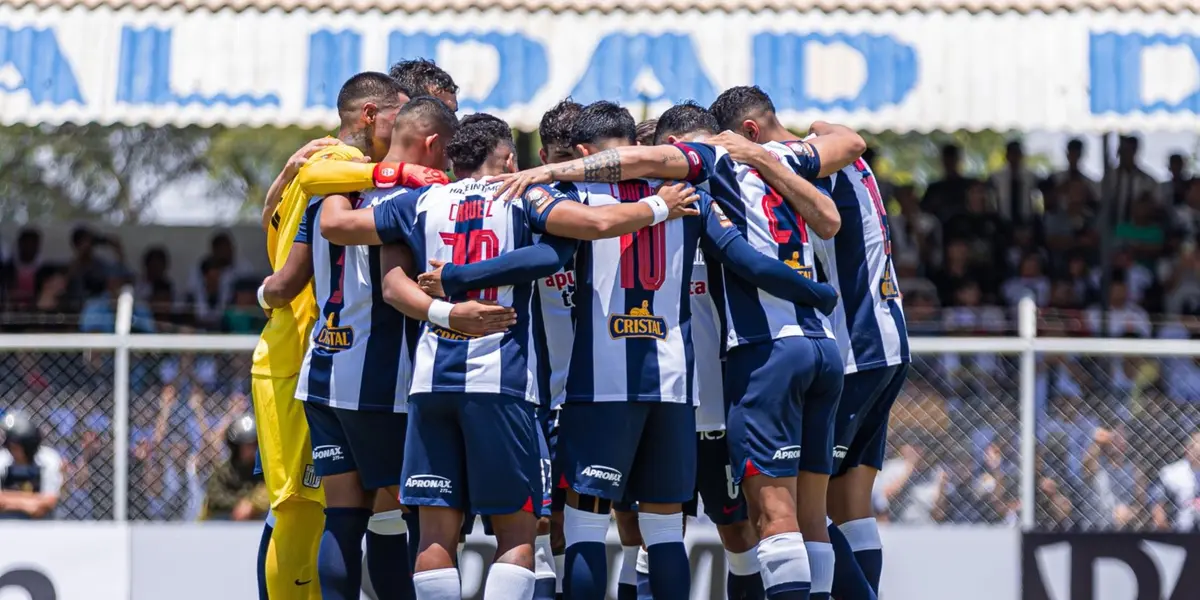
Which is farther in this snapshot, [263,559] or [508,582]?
[263,559]

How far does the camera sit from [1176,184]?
492 inches

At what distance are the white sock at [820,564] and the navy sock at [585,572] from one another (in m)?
0.75

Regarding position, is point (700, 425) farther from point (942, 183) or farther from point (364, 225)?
point (942, 183)

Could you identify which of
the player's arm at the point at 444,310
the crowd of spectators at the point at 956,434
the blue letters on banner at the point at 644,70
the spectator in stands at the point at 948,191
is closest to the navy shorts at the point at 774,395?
the player's arm at the point at 444,310

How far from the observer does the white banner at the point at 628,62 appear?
10.5 m

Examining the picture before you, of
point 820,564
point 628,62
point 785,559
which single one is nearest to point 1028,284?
point 628,62

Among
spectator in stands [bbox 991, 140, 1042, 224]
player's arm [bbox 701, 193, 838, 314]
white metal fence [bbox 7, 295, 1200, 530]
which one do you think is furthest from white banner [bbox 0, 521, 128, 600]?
spectator in stands [bbox 991, 140, 1042, 224]

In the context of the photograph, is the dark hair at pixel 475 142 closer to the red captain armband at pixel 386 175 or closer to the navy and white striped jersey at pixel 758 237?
the red captain armband at pixel 386 175

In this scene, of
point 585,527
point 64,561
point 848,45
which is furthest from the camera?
point 848,45

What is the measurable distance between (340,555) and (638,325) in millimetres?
1370

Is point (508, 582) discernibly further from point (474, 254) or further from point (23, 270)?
point (23, 270)

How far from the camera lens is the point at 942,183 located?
12.7 metres

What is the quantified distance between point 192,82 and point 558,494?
5.47 metres

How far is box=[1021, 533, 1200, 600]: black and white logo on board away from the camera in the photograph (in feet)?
26.7
